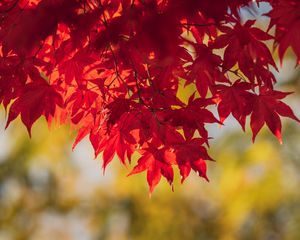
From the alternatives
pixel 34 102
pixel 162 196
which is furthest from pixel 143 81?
pixel 162 196

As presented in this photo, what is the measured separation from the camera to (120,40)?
50.1 inches

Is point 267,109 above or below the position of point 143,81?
below

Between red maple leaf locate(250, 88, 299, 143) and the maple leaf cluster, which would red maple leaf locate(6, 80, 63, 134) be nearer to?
the maple leaf cluster

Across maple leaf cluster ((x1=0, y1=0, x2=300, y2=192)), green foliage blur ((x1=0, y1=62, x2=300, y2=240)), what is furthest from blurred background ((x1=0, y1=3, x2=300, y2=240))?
maple leaf cluster ((x1=0, y1=0, x2=300, y2=192))

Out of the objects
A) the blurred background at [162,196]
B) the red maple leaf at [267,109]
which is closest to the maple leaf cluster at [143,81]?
the red maple leaf at [267,109]

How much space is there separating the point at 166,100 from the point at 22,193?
652 centimetres

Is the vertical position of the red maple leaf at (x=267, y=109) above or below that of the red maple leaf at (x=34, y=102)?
below

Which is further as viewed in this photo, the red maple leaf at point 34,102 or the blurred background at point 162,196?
the blurred background at point 162,196

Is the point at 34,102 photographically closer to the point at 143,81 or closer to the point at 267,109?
the point at 143,81

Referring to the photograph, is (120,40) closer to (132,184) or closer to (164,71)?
(164,71)

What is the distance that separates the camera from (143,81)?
1473 mm

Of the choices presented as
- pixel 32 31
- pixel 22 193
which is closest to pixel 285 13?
pixel 32 31

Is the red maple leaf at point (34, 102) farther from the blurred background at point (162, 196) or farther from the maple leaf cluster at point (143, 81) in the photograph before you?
the blurred background at point (162, 196)

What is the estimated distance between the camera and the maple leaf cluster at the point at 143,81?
1287 mm
